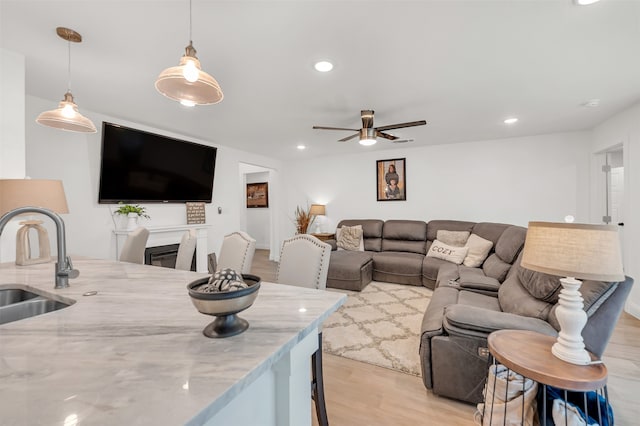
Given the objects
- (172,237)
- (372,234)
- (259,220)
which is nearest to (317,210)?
(372,234)

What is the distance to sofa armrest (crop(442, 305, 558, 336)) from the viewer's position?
5.13ft

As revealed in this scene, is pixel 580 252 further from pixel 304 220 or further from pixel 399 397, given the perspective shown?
pixel 304 220

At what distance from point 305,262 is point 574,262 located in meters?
1.33

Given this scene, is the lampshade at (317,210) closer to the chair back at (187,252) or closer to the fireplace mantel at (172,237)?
the fireplace mantel at (172,237)

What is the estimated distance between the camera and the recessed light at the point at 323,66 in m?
2.12

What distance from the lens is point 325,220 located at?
6.03 m

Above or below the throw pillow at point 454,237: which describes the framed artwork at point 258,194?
above

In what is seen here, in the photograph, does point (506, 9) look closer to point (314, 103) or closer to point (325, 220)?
point (314, 103)

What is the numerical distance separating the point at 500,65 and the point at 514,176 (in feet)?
10.2

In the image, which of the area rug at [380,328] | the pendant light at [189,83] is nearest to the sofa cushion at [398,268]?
the area rug at [380,328]

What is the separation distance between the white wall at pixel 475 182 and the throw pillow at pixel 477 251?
113cm

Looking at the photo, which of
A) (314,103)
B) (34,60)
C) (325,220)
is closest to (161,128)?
(34,60)

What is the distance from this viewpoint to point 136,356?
2.24 ft

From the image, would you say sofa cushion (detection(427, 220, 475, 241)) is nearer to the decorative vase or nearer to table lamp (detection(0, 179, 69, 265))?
the decorative vase
